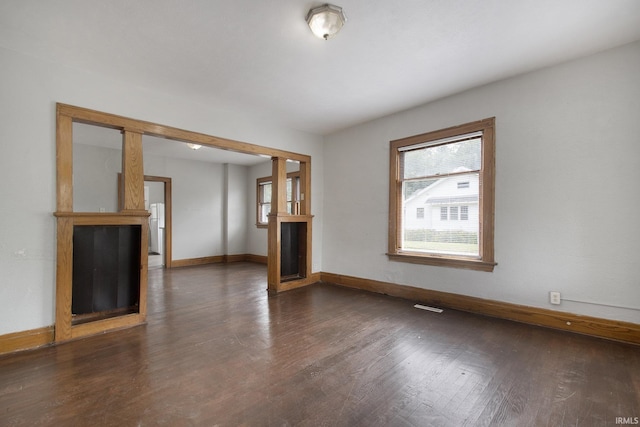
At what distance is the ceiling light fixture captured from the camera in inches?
80.4

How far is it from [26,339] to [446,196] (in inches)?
188

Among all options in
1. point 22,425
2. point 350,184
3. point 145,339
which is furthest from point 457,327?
point 22,425

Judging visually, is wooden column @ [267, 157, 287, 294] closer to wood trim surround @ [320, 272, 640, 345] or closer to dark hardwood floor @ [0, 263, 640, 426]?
dark hardwood floor @ [0, 263, 640, 426]

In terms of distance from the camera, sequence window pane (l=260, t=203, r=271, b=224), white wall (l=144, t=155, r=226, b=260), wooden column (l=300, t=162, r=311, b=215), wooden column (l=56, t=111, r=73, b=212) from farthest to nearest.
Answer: window pane (l=260, t=203, r=271, b=224) → white wall (l=144, t=155, r=226, b=260) → wooden column (l=300, t=162, r=311, b=215) → wooden column (l=56, t=111, r=73, b=212)

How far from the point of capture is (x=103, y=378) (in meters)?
2.03

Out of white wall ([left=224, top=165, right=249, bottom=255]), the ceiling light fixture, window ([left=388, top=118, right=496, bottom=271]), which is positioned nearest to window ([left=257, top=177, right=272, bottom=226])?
white wall ([left=224, top=165, right=249, bottom=255])

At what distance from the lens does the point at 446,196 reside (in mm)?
3783

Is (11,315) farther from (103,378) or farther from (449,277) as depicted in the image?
(449,277)

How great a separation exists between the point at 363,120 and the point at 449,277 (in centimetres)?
272

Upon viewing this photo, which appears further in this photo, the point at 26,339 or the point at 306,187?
the point at 306,187

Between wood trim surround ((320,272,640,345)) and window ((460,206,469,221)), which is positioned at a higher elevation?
window ((460,206,469,221))

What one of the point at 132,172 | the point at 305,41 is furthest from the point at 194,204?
the point at 305,41

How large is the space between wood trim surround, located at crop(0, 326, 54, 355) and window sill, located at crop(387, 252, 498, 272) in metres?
4.05

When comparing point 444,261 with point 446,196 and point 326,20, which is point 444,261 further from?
point 326,20
